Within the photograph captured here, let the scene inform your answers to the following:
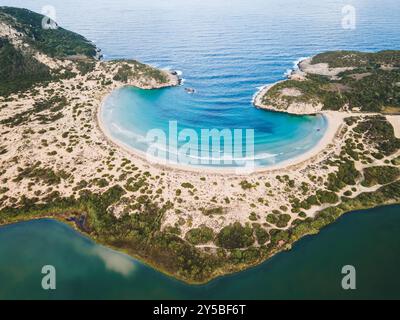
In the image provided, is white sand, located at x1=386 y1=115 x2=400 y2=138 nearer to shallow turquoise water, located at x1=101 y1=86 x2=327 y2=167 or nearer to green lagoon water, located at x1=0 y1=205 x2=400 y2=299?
shallow turquoise water, located at x1=101 y1=86 x2=327 y2=167

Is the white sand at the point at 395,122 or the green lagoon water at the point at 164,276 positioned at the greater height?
the white sand at the point at 395,122

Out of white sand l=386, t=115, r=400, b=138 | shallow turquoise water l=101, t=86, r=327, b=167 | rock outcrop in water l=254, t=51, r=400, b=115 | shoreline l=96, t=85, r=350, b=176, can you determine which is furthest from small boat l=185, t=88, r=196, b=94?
white sand l=386, t=115, r=400, b=138

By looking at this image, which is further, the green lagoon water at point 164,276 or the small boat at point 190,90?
the small boat at point 190,90

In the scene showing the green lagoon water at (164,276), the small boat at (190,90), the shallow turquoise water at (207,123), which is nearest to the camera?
the green lagoon water at (164,276)

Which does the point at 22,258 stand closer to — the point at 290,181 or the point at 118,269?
the point at 118,269

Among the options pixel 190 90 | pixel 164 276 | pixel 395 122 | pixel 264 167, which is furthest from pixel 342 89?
pixel 164 276

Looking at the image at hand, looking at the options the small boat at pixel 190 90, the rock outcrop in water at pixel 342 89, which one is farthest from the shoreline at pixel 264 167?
the small boat at pixel 190 90

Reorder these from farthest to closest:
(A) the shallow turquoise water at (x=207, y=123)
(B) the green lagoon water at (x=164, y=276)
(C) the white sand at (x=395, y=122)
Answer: (C) the white sand at (x=395, y=122)
(A) the shallow turquoise water at (x=207, y=123)
(B) the green lagoon water at (x=164, y=276)

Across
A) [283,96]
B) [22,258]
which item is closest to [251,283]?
[22,258]

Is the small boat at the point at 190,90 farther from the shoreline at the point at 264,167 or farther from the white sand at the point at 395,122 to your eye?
the white sand at the point at 395,122
